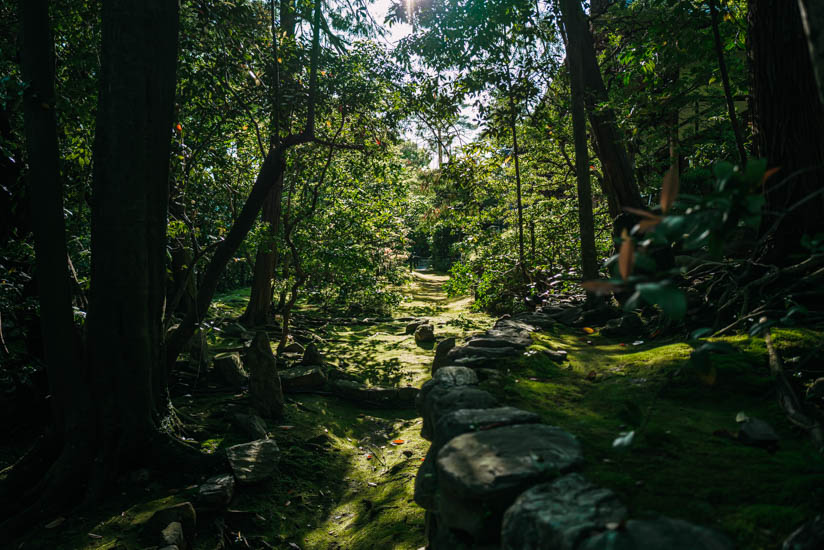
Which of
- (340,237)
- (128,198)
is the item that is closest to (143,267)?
(128,198)

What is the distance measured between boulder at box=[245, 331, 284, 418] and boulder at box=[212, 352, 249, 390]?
2.45 feet

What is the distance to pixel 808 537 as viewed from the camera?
1175mm

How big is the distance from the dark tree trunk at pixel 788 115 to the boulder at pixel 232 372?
560 centimetres

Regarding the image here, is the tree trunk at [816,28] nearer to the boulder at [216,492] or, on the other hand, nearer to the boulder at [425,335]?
the boulder at [216,492]

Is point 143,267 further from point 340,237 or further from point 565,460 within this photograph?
point 340,237

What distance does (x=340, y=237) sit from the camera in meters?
8.39

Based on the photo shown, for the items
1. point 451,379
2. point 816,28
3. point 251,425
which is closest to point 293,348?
point 251,425

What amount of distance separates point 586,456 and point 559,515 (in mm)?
541

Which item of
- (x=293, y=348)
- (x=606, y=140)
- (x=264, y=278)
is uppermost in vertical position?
(x=606, y=140)

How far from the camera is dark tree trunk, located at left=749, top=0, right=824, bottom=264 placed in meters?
3.19

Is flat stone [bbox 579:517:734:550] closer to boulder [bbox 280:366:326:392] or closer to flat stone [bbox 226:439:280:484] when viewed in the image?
flat stone [bbox 226:439:280:484]

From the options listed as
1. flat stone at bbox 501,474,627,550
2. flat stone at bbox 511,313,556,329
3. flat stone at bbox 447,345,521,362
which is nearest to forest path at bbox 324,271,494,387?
flat stone at bbox 511,313,556,329

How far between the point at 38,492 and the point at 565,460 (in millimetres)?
3549

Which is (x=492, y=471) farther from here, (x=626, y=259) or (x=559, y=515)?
(x=626, y=259)
